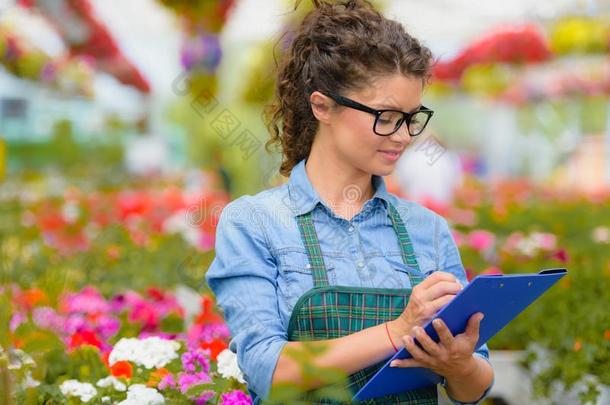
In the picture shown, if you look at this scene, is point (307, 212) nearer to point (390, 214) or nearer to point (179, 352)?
point (390, 214)

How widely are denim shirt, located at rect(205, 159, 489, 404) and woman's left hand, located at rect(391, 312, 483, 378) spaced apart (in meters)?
0.18

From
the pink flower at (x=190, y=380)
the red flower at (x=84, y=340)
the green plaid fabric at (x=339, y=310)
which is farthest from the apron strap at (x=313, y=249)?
the red flower at (x=84, y=340)

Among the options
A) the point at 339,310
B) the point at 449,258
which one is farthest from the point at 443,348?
the point at 449,258

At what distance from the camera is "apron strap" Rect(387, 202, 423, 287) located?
155cm

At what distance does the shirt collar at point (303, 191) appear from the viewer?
158 cm

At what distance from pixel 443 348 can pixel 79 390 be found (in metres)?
0.96

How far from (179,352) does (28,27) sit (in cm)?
943

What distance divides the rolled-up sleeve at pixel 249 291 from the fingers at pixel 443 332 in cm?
24

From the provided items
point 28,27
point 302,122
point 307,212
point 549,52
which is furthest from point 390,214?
point 28,27

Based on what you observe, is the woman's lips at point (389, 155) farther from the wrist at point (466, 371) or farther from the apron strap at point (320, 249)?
the wrist at point (466, 371)

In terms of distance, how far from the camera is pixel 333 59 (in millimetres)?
1571

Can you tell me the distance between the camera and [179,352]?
223 cm

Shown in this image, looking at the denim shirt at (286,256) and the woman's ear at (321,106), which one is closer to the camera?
the denim shirt at (286,256)

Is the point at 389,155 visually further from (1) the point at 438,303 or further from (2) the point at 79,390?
(2) the point at 79,390
